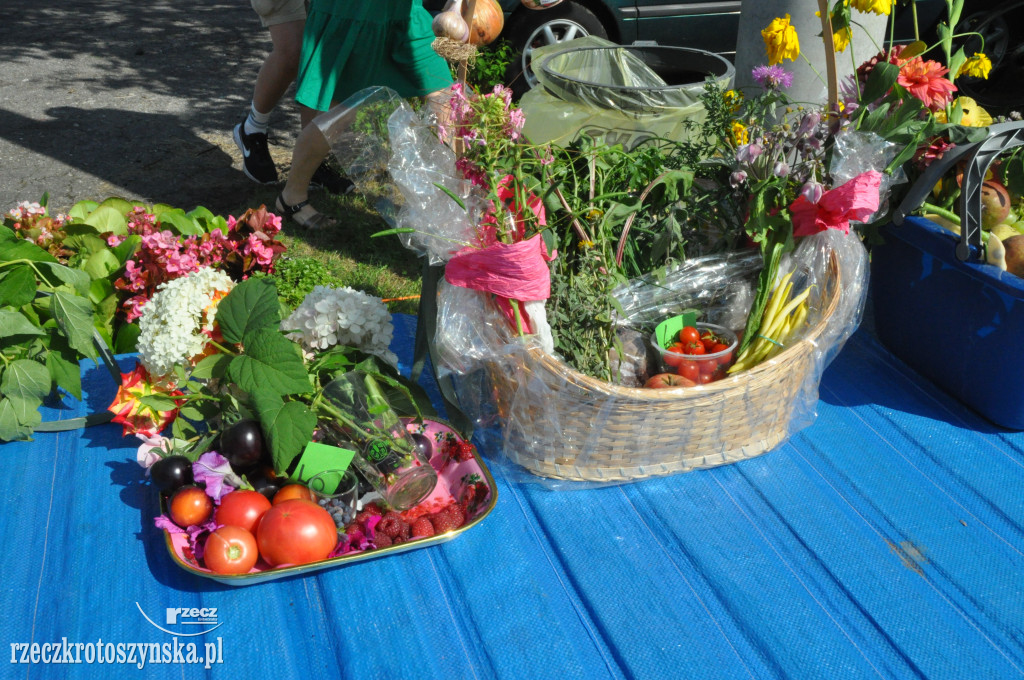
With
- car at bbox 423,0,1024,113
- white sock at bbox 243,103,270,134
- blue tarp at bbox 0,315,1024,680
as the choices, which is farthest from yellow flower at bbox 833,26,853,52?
white sock at bbox 243,103,270,134

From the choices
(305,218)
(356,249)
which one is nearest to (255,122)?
(305,218)

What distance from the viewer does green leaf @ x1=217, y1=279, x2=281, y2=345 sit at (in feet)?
5.20

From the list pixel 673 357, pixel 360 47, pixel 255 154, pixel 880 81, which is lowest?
pixel 255 154

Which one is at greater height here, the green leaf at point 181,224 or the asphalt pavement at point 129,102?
the green leaf at point 181,224

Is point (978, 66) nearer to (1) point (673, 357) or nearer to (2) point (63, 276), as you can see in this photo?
(1) point (673, 357)

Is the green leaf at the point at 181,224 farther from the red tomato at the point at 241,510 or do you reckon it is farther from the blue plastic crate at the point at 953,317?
the blue plastic crate at the point at 953,317

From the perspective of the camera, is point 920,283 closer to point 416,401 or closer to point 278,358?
point 416,401

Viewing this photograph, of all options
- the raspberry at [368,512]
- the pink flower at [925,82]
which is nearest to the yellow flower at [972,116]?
the pink flower at [925,82]

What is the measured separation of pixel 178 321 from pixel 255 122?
2.28 m

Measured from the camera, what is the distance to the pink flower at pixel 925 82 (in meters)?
1.71

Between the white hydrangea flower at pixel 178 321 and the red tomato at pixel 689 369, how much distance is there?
1041mm

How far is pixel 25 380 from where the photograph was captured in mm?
1698

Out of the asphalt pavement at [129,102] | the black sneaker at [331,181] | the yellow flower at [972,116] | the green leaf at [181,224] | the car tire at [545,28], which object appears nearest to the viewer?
the yellow flower at [972,116]

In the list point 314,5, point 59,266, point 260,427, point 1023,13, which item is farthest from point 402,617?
point 1023,13
